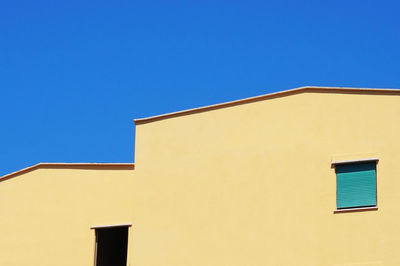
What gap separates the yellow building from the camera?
27266 millimetres

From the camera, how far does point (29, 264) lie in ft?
103

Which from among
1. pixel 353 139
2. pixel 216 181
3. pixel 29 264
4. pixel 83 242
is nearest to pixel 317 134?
pixel 353 139

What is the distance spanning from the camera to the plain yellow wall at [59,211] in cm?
3116

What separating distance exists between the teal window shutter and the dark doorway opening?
27.3 feet

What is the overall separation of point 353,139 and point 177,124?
6.22m

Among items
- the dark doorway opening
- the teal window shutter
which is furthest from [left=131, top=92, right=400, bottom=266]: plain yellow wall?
the dark doorway opening

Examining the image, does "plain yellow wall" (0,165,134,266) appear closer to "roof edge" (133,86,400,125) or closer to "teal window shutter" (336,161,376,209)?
"roof edge" (133,86,400,125)

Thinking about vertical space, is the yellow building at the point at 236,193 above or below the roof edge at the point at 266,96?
below

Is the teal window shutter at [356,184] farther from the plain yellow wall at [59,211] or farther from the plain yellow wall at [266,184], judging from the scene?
the plain yellow wall at [59,211]

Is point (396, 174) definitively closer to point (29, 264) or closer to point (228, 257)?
point (228, 257)

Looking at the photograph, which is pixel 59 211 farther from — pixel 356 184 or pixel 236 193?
pixel 356 184

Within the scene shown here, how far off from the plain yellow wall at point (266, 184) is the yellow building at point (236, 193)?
3 cm

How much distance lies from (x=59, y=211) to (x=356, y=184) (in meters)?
10.8

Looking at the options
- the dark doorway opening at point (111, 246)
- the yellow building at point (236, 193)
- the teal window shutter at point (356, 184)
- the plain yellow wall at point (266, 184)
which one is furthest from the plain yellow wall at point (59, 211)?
the teal window shutter at point (356, 184)
